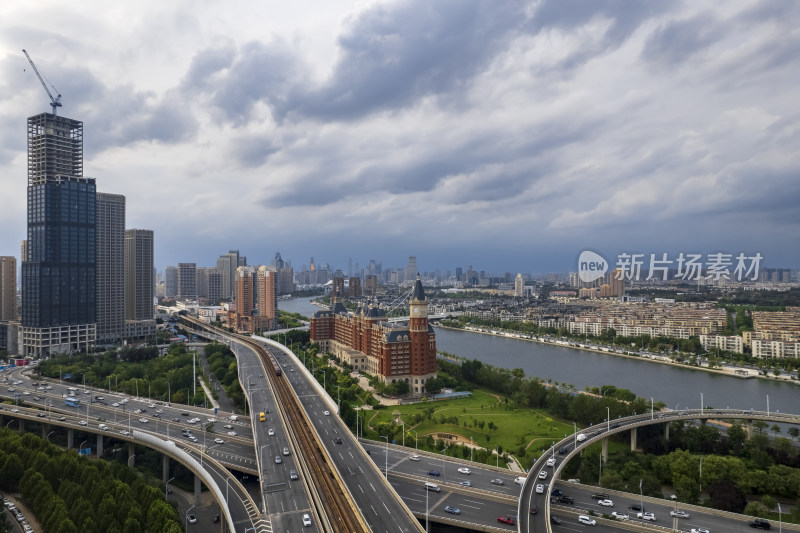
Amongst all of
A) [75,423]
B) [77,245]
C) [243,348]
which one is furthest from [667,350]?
[77,245]

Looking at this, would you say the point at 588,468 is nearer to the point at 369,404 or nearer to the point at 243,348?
the point at 369,404

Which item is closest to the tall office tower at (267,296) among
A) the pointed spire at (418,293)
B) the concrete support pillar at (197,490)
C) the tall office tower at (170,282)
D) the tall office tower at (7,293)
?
the tall office tower at (7,293)

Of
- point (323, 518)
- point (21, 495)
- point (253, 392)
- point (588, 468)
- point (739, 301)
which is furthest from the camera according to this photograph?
point (739, 301)

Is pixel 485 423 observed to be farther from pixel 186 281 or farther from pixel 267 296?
pixel 186 281

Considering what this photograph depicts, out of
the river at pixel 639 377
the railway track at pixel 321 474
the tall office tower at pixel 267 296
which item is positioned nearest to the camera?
the railway track at pixel 321 474

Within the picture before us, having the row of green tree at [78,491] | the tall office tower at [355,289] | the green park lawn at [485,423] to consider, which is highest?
the tall office tower at [355,289]

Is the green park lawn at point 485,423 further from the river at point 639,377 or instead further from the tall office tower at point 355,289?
the tall office tower at point 355,289
